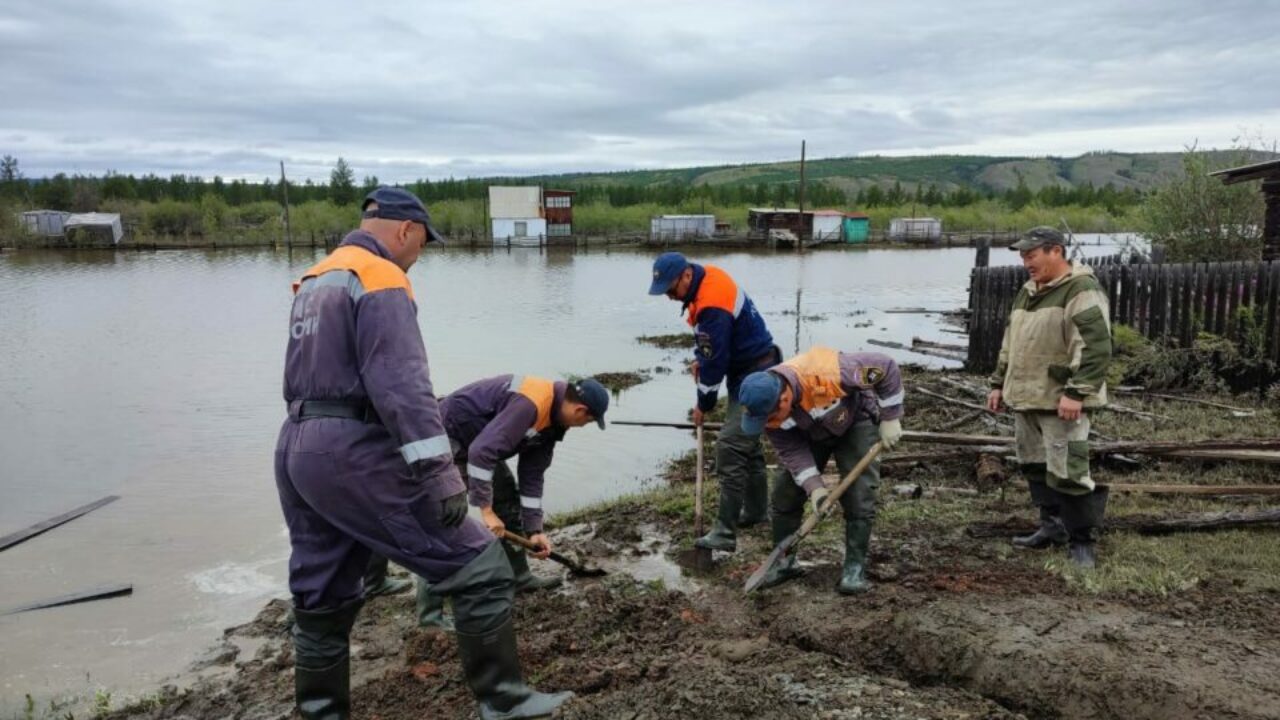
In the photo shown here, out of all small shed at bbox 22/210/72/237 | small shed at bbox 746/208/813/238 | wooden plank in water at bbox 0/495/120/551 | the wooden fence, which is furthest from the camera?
small shed at bbox 746/208/813/238

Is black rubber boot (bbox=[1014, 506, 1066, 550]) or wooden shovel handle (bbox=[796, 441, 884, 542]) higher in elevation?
wooden shovel handle (bbox=[796, 441, 884, 542])

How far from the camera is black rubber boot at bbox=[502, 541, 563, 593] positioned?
557 cm

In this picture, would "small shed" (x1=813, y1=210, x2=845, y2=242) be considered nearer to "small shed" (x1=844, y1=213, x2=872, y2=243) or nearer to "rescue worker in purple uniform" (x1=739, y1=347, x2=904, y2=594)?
"small shed" (x1=844, y1=213, x2=872, y2=243)

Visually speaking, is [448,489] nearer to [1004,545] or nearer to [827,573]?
[827,573]

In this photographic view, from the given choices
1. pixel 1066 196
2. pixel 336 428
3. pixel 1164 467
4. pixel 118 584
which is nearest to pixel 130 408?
pixel 118 584

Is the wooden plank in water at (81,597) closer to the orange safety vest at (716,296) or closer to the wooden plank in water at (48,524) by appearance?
the wooden plank in water at (48,524)

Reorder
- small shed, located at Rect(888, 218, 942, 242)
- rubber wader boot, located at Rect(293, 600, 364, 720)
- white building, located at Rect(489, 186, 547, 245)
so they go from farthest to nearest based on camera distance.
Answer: small shed, located at Rect(888, 218, 942, 242), white building, located at Rect(489, 186, 547, 245), rubber wader boot, located at Rect(293, 600, 364, 720)

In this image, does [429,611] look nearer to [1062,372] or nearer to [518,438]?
[518,438]

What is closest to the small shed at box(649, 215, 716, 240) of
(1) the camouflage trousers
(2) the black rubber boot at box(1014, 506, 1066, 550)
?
(2) the black rubber boot at box(1014, 506, 1066, 550)

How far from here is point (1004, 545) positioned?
5.60 metres

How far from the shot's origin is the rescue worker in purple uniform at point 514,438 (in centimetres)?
468

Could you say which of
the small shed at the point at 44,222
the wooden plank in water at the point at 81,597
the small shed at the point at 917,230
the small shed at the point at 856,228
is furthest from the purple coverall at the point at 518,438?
the small shed at the point at 44,222

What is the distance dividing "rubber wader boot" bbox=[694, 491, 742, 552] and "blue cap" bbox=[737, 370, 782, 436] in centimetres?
156

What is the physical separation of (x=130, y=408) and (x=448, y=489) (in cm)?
1313
